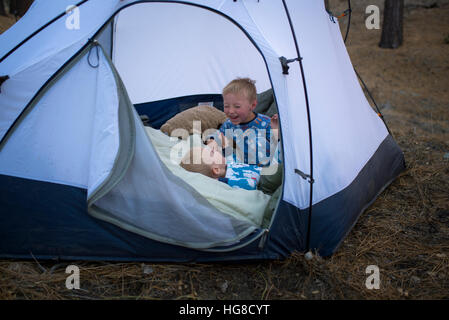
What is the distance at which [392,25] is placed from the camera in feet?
23.2

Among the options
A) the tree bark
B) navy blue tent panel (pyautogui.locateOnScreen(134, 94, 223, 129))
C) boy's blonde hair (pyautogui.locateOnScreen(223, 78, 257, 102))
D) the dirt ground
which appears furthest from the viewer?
the tree bark

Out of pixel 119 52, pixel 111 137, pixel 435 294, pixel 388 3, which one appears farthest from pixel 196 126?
pixel 388 3

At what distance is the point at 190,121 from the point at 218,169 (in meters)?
1.01

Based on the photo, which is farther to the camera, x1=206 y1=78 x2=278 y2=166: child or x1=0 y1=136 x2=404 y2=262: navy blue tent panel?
x1=206 y1=78 x2=278 y2=166: child

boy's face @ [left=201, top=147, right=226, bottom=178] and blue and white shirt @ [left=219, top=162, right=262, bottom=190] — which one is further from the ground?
boy's face @ [left=201, top=147, right=226, bottom=178]

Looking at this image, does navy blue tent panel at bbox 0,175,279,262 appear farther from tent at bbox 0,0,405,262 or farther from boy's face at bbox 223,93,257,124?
boy's face at bbox 223,93,257,124

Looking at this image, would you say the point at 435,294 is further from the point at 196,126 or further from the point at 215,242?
the point at 196,126

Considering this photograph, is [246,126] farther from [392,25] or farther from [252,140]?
[392,25]

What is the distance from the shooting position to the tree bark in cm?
667

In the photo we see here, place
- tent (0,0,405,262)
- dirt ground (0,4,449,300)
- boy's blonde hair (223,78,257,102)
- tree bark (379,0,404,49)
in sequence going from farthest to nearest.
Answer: tree bark (379,0,404,49) < boy's blonde hair (223,78,257,102) < tent (0,0,405,262) < dirt ground (0,4,449,300)

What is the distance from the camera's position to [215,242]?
6.35 ft
